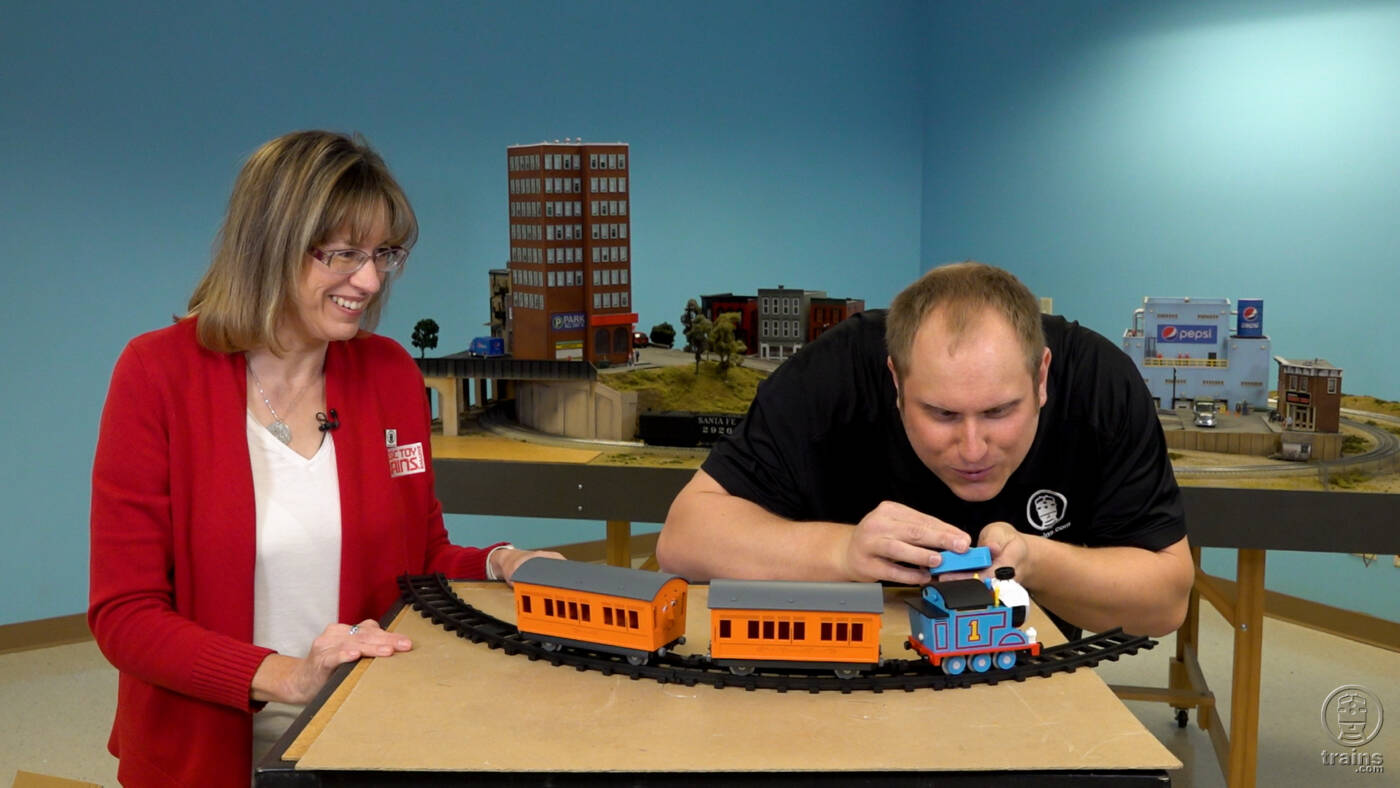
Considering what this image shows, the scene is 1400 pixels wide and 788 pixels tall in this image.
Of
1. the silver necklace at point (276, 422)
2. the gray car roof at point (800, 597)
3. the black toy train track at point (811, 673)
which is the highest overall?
the silver necklace at point (276, 422)

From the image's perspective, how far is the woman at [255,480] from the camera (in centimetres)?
232

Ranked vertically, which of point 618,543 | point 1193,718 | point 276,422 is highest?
point 276,422

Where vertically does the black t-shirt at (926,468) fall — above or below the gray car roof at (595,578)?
above

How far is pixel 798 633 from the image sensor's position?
2.06 m

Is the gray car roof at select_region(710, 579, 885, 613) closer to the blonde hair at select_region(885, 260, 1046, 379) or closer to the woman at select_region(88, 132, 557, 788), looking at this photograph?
the blonde hair at select_region(885, 260, 1046, 379)

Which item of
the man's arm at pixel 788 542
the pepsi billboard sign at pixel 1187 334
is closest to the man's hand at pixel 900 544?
the man's arm at pixel 788 542

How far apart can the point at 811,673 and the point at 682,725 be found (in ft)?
1.02

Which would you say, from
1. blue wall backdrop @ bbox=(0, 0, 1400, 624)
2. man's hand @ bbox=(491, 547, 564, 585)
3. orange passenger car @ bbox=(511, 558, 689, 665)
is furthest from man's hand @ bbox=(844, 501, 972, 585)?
blue wall backdrop @ bbox=(0, 0, 1400, 624)

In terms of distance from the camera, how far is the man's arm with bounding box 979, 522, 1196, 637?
2.40m

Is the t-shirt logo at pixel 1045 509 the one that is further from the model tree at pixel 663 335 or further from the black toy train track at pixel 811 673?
the model tree at pixel 663 335

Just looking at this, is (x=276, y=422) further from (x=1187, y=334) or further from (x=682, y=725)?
(x=1187, y=334)

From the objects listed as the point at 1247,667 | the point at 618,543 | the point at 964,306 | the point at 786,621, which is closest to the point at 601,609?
the point at 786,621

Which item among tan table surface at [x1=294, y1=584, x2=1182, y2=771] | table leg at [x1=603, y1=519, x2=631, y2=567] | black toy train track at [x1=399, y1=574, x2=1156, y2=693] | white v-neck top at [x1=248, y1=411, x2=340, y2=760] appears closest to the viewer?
tan table surface at [x1=294, y1=584, x2=1182, y2=771]

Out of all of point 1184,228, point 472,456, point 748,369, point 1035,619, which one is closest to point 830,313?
point 748,369
